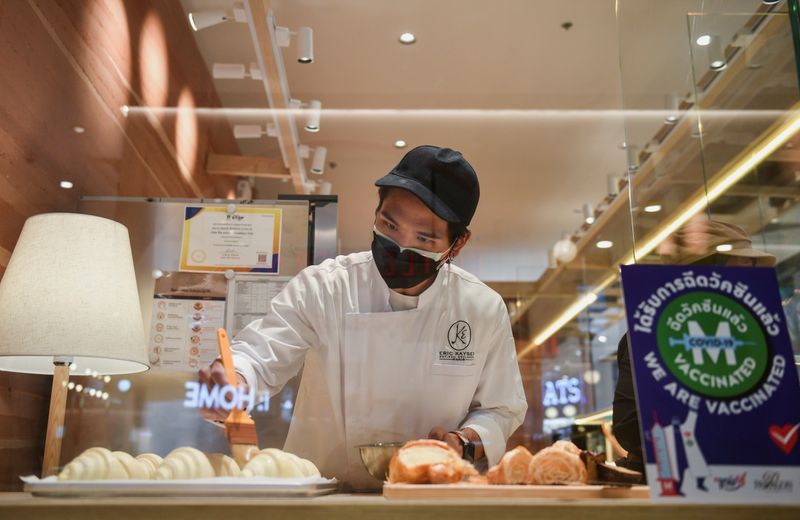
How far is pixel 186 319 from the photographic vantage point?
1.77 m

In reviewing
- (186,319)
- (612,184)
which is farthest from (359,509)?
(612,184)

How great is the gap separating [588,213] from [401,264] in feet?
5.47

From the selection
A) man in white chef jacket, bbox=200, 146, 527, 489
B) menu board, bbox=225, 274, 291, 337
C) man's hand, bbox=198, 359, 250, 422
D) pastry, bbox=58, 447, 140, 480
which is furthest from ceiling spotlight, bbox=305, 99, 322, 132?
pastry, bbox=58, 447, 140, 480

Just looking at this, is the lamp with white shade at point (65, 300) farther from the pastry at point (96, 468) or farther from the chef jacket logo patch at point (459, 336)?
the chef jacket logo patch at point (459, 336)

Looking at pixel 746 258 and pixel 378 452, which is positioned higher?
pixel 746 258

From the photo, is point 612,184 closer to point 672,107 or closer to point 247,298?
point 672,107

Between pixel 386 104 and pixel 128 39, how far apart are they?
0.98 metres

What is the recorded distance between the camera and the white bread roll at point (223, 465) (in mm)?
807

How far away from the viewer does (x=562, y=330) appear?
12.0ft

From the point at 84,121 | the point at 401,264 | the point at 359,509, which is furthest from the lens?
the point at 84,121

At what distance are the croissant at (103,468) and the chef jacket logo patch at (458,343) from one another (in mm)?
635

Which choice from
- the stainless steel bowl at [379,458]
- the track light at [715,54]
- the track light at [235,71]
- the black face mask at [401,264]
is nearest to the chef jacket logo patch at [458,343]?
the black face mask at [401,264]

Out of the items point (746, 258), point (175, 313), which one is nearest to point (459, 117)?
point (175, 313)

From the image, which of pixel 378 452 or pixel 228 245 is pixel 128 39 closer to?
pixel 228 245
